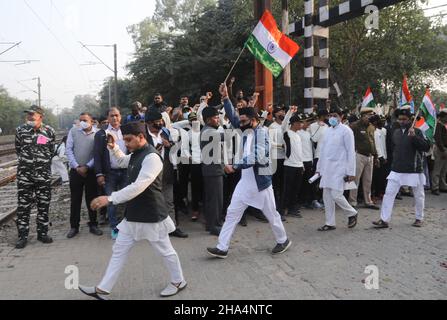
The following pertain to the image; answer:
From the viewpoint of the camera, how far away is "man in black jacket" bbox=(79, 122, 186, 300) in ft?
13.5

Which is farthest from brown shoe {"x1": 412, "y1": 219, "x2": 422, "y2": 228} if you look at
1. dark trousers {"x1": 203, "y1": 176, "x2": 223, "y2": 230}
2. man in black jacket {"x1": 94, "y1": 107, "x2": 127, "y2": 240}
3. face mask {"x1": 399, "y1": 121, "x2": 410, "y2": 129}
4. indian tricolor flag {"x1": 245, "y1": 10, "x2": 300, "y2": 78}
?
man in black jacket {"x1": 94, "y1": 107, "x2": 127, "y2": 240}

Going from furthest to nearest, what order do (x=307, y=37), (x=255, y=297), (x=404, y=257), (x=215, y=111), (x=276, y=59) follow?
1. (x=307, y=37)
2. (x=276, y=59)
3. (x=215, y=111)
4. (x=404, y=257)
5. (x=255, y=297)

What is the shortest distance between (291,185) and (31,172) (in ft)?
14.4

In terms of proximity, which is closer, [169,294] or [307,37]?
[169,294]

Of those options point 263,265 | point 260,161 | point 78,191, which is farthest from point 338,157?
point 78,191

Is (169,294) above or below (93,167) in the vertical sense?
below

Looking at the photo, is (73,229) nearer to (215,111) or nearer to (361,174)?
(215,111)

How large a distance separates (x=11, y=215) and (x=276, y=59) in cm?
611

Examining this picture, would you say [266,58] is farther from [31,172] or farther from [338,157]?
[31,172]

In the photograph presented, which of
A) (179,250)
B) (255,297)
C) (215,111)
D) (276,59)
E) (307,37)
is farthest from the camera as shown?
(307,37)

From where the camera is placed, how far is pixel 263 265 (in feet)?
17.1

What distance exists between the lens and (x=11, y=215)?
847 centimetres

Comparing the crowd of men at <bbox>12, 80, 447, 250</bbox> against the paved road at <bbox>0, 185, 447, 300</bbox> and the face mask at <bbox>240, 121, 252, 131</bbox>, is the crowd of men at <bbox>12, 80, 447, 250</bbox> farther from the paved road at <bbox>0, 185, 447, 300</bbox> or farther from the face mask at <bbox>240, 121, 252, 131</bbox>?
the paved road at <bbox>0, 185, 447, 300</bbox>

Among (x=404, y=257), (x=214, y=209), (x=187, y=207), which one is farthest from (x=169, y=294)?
(x=187, y=207)
